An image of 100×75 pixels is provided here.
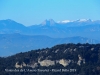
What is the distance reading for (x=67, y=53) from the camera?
39406 millimetres

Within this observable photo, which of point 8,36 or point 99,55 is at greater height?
point 8,36

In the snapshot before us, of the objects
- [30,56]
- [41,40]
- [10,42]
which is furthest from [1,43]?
[30,56]

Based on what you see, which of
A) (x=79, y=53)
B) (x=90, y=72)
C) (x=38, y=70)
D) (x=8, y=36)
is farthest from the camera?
(x=8, y=36)

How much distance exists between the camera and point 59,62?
124 feet

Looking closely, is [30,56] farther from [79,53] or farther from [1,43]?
[1,43]

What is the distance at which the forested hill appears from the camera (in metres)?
33.9

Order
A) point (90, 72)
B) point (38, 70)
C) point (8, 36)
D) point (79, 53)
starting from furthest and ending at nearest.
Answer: point (8, 36), point (79, 53), point (38, 70), point (90, 72)

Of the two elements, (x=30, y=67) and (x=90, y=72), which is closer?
(x=90, y=72)

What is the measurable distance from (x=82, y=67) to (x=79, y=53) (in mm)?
4024

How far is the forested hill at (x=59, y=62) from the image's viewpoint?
33938mm

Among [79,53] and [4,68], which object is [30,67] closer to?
[4,68]

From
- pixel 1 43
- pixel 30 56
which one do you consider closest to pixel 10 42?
pixel 1 43

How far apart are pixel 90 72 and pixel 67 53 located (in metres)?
7.03

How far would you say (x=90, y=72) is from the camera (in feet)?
107
